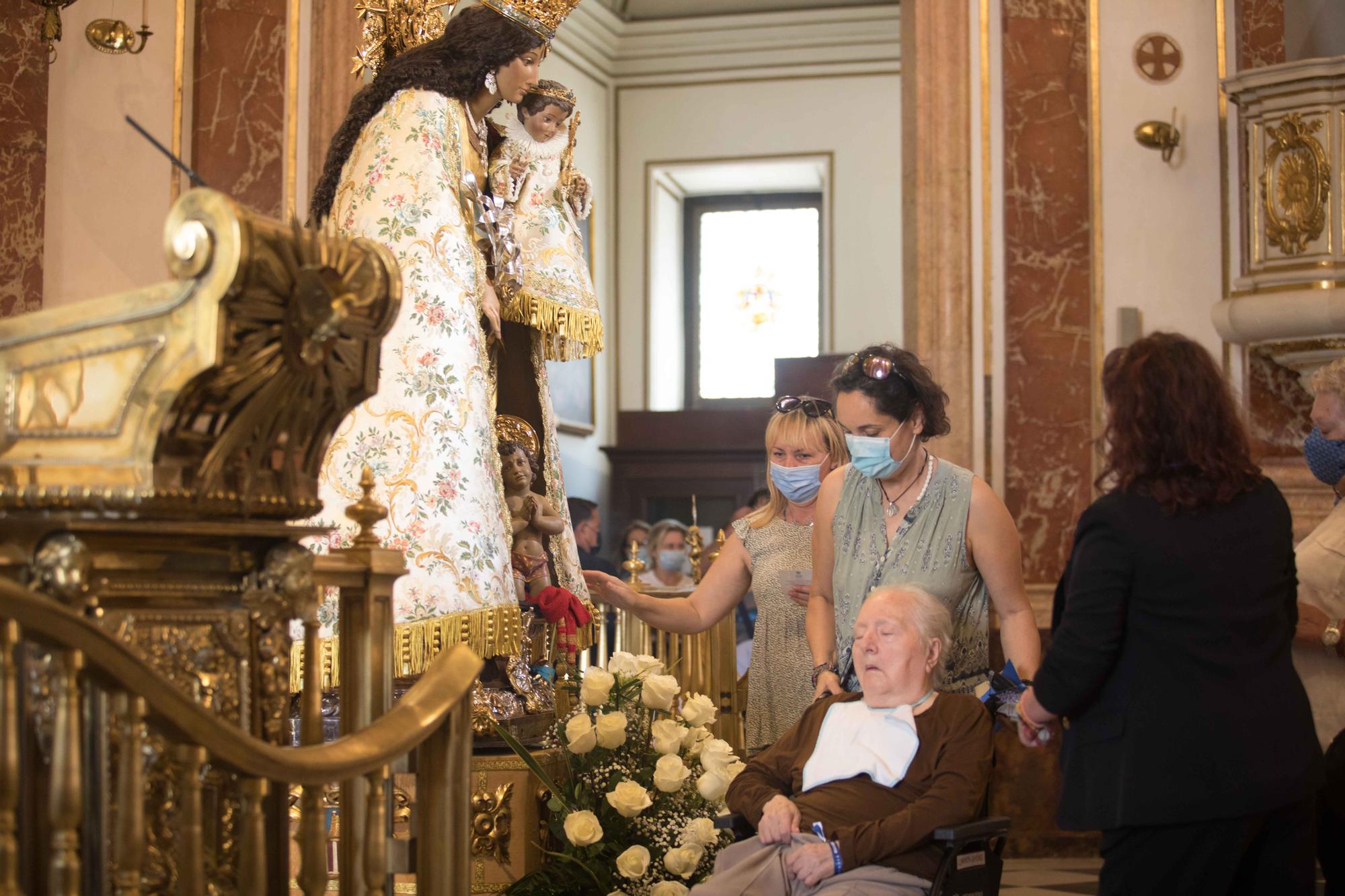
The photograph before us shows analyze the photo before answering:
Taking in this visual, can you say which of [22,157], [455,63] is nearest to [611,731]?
[455,63]

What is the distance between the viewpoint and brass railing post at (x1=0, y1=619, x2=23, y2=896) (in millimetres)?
1617

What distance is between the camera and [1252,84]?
672 cm

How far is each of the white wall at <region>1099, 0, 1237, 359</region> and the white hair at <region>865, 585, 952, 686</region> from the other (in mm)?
4220

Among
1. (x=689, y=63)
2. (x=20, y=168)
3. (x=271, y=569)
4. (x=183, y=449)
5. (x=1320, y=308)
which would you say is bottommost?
(x=271, y=569)

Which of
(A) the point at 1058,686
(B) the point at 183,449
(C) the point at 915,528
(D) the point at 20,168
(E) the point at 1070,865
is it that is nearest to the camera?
(B) the point at 183,449

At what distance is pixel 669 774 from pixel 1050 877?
3.06 meters

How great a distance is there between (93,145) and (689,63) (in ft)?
25.4

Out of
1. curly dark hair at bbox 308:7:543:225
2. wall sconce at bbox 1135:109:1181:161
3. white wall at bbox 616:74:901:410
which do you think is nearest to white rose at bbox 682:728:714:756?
curly dark hair at bbox 308:7:543:225

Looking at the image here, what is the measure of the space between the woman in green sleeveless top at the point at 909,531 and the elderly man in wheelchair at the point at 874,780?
0.17 meters

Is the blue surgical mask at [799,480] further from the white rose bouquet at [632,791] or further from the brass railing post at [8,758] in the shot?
the brass railing post at [8,758]

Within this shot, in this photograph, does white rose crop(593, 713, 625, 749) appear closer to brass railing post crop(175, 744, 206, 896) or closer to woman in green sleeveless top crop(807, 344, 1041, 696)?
woman in green sleeveless top crop(807, 344, 1041, 696)

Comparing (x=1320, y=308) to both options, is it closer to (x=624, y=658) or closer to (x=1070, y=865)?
(x=1070, y=865)

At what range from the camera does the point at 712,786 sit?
3.69 meters

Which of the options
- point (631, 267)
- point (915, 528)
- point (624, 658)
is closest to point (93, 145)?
point (624, 658)
